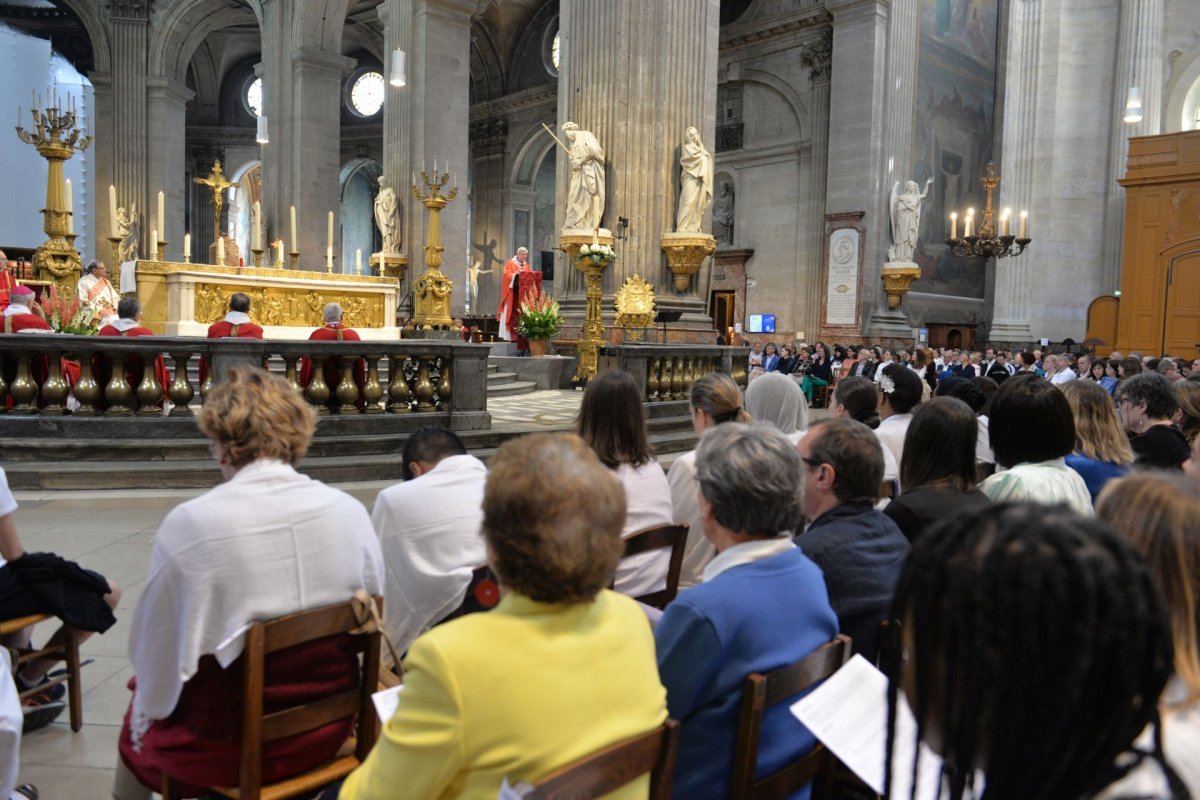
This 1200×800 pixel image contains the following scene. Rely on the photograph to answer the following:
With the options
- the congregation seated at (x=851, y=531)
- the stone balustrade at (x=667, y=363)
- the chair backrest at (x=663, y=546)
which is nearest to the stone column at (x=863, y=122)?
the stone balustrade at (x=667, y=363)

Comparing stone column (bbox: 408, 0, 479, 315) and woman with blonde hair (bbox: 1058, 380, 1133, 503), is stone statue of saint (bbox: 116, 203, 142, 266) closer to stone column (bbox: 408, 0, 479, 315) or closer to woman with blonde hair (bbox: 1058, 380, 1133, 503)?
stone column (bbox: 408, 0, 479, 315)

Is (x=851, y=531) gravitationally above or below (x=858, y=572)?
above

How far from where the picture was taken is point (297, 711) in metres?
2.22

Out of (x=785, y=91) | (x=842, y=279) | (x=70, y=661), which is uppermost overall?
(x=785, y=91)

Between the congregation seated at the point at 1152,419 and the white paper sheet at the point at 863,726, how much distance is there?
3376 mm

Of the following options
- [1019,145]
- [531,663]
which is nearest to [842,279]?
[1019,145]

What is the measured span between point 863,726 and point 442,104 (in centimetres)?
1937

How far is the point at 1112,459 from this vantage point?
161 inches

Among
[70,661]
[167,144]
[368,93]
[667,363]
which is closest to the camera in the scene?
[70,661]

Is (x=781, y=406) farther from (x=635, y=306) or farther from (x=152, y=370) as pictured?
(x=635, y=306)

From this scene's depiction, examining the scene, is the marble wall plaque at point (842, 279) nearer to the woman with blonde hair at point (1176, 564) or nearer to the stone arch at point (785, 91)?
the stone arch at point (785, 91)

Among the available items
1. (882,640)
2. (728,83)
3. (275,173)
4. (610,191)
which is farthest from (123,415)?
(728,83)

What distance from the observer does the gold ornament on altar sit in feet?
45.3

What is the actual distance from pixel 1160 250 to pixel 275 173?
→ 21485 millimetres
